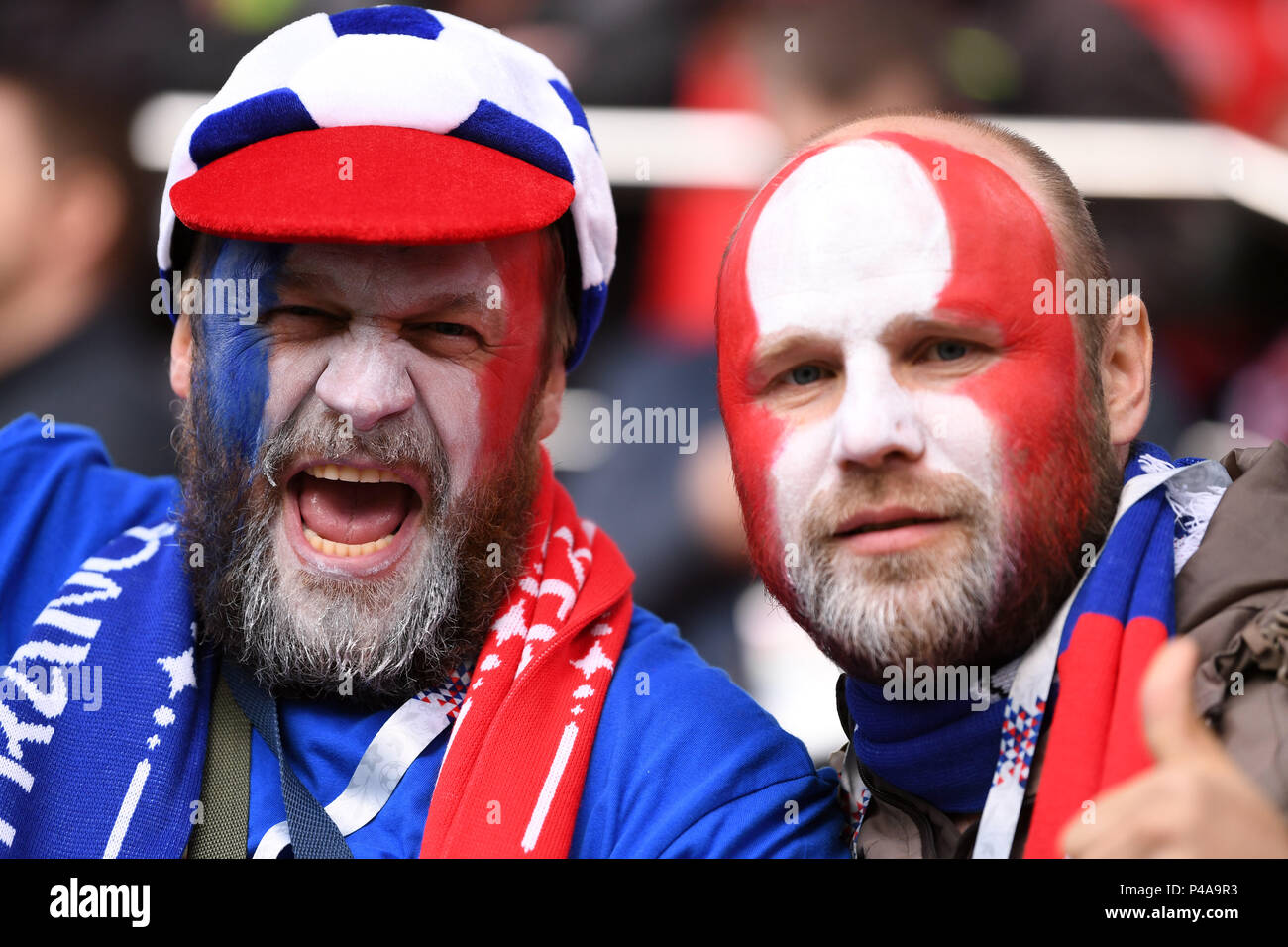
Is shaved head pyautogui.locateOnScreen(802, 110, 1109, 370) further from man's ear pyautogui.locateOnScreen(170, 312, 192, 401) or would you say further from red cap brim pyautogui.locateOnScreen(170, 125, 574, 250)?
man's ear pyautogui.locateOnScreen(170, 312, 192, 401)

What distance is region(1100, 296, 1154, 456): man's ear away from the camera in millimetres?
2049

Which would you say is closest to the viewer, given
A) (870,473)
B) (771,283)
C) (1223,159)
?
(870,473)

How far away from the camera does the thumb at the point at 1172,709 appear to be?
146cm

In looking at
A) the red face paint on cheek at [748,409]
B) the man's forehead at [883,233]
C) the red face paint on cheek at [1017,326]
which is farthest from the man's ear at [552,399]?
the red face paint on cheek at [1017,326]

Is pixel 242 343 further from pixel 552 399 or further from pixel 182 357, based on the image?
pixel 552 399

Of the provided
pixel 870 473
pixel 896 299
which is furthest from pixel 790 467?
pixel 896 299

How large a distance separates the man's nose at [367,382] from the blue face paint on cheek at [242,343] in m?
0.13

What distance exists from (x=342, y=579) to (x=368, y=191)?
0.61 meters

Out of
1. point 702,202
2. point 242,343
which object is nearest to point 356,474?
point 242,343

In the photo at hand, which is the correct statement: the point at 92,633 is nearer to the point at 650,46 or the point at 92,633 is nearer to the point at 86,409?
the point at 86,409

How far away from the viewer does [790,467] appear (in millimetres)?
1941

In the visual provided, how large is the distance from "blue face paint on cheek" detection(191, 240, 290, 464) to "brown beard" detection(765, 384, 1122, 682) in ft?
3.00

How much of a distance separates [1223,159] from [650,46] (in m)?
1.61
